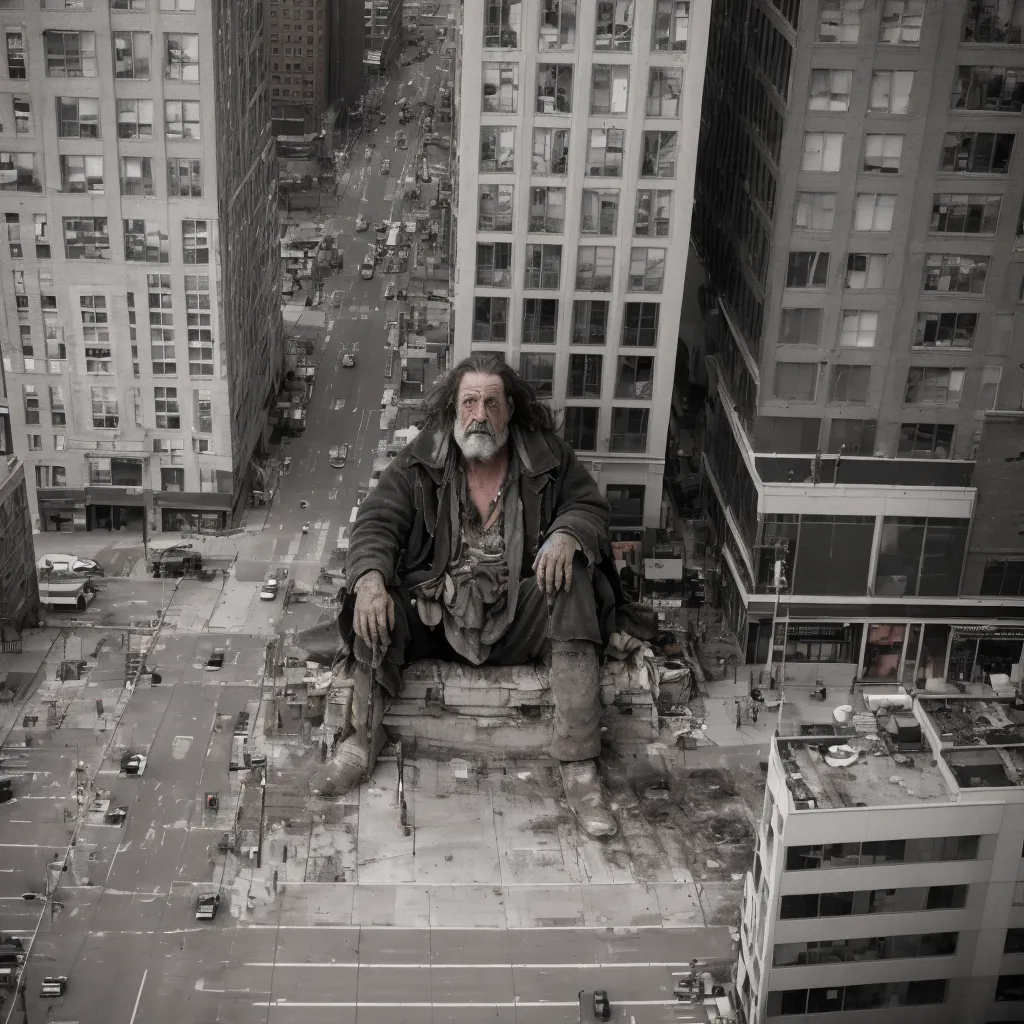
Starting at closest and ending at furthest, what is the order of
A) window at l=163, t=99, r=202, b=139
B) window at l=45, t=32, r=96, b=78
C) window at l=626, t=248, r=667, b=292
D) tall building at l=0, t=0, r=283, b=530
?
window at l=626, t=248, r=667, b=292 < window at l=45, t=32, r=96, b=78 < tall building at l=0, t=0, r=283, b=530 < window at l=163, t=99, r=202, b=139

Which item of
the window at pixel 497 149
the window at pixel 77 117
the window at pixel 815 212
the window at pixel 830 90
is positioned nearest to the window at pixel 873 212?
the window at pixel 815 212

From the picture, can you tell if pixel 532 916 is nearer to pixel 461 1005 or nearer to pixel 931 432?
pixel 461 1005

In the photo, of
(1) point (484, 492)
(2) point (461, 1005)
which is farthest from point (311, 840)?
(1) point (484, 492)

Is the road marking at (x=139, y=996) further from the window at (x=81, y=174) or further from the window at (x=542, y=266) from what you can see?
the window at (x=81, y=174)

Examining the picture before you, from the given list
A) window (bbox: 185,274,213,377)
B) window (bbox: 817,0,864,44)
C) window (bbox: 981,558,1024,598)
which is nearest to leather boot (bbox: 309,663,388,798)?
window (bbox: 981,558,1024,598)

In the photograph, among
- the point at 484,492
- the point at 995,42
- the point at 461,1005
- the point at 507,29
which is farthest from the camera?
the point at 507,29

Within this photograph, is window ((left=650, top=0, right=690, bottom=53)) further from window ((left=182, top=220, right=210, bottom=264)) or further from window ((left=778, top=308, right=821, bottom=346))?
window ((left=182, top=220, right=210, bottom=264))

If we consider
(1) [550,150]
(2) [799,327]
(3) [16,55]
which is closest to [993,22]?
(2) [799,327]
